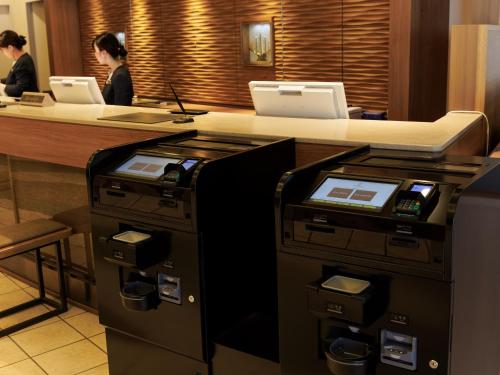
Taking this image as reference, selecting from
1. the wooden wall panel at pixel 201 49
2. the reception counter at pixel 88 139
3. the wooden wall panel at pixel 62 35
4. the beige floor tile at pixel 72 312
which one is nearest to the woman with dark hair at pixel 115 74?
the reception counter at pixel 88 139

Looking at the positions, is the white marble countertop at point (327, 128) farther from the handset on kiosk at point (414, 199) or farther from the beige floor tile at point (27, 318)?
the beige floor tile at point (27, 318)

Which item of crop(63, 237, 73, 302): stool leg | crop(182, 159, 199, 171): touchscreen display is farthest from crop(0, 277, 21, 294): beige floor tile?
crop(182, 159, 199, 171): touchscreen display

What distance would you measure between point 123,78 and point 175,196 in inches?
109

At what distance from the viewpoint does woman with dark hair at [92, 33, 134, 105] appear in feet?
15.0

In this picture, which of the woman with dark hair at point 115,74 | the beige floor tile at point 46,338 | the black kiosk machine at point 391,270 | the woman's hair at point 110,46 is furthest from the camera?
the woman's hair at point 110,46

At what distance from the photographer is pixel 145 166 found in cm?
223

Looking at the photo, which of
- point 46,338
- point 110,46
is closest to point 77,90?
point 110,46

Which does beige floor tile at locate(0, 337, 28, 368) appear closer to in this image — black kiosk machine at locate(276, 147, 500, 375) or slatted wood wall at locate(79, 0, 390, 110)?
black kiosk machine at locate(276, 147, 500, 375)

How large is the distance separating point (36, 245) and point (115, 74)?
1.68 meters

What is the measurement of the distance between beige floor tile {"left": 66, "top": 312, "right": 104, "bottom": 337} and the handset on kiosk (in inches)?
94.5

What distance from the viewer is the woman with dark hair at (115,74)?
15.0 feet

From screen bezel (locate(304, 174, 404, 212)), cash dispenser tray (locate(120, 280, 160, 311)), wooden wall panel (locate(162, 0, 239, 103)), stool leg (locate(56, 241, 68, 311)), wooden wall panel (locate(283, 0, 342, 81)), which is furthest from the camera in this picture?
wooden wall panel (locate(162, 0, 239, 103))

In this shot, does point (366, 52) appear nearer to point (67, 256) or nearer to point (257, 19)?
point (257, 19)

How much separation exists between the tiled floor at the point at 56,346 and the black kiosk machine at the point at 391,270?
5.63ft
